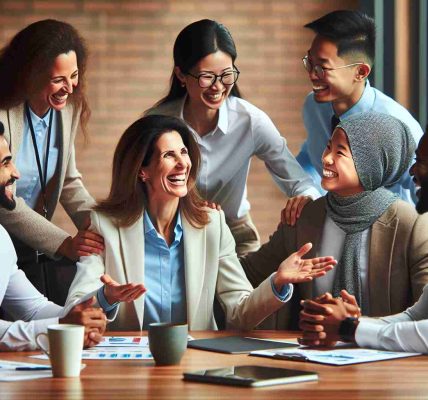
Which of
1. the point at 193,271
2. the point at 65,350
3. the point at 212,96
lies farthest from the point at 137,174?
the point at 65,350

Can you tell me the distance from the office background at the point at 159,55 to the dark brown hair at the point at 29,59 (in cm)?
337

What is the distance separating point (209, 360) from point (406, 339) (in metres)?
0.48

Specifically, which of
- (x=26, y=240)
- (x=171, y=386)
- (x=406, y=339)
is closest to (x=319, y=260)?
(x=406, y=339)

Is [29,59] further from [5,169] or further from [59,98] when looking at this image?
[5,169]

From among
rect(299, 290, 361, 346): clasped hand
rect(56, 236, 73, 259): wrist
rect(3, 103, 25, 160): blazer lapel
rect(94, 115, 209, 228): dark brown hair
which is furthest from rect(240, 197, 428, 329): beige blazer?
rect(3, 103, 25, 160): blazer lapel

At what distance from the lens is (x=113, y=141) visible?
23.8 feet

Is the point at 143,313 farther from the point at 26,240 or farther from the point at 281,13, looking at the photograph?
the point at 281,13

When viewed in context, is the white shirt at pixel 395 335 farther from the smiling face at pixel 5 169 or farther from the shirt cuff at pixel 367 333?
the smiling face at pixel 5 169

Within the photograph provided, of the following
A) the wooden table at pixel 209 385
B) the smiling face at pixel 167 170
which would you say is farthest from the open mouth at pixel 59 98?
the wooden table at pixel 209 385

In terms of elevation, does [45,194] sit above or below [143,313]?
above

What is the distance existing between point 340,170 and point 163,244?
1.92 feet

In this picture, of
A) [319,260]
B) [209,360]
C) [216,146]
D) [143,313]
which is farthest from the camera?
[216,146]

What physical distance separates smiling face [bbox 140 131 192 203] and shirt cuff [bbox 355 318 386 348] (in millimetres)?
904

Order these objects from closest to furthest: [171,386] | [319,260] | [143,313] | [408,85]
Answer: [171,386] < [319,260] < [143,313] < [408,85]
